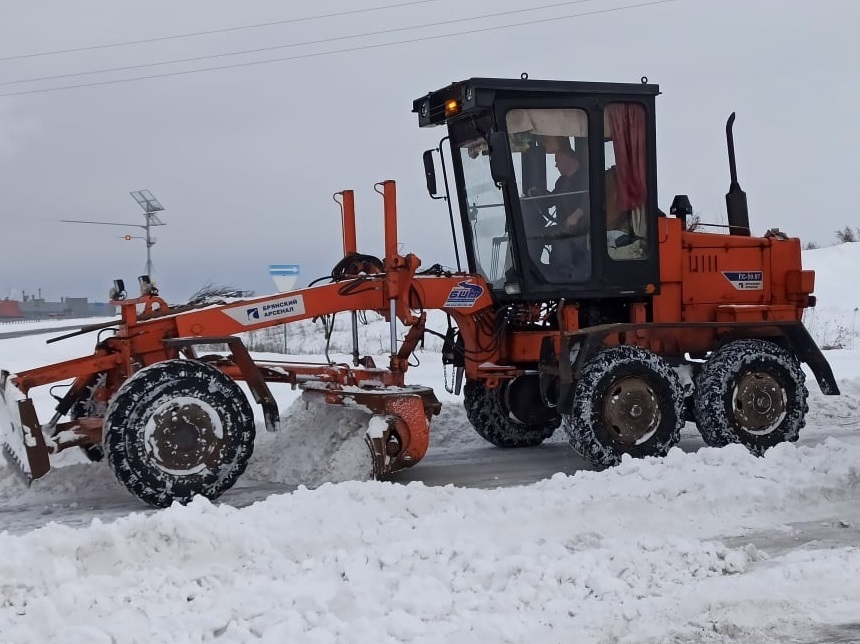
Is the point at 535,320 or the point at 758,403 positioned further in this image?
the point at 535,320

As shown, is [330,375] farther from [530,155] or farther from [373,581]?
[373,581]

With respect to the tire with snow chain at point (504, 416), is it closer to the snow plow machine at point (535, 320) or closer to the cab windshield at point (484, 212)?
the snow plow machine at point (535, 320)

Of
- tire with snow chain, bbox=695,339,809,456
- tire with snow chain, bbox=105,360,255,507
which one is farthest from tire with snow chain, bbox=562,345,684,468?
tire with snow chain, bbox=105,360,255,507

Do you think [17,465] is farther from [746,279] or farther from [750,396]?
[746,279]

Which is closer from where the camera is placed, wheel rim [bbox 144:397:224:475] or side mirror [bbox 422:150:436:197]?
wheel rim [bbox 144:397:224:475]

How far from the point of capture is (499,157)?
7.22 metres

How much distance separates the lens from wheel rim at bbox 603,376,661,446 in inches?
285

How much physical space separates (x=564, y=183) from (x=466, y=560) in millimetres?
3973

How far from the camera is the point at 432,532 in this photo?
5055mm

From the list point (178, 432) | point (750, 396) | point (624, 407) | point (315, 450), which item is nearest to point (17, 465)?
point (178, 432)

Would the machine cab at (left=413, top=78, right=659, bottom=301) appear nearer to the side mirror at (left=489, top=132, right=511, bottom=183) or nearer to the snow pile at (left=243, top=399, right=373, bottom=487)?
the side mirror at (left=489, top=132, right=511, bottom=183)

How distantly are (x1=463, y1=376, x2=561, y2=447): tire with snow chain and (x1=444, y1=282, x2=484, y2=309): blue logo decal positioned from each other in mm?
890

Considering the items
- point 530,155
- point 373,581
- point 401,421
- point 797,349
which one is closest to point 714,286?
point 797,349

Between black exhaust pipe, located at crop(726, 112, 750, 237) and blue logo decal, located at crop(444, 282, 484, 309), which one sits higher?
black exhaust pipe, located at crop(726, 112, 750, 237)
